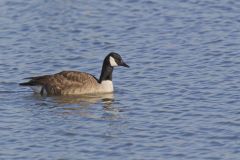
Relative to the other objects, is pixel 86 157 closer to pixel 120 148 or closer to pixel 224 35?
pixel 120 148

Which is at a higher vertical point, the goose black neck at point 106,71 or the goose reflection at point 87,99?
the goose black neck at point 106,71

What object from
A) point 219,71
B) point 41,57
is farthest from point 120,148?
point 41,57

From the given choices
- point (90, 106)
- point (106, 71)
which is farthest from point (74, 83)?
point (90, 106)

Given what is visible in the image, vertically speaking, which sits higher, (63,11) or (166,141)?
(63,11)

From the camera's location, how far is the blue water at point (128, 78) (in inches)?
671

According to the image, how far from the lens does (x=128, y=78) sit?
23000mm

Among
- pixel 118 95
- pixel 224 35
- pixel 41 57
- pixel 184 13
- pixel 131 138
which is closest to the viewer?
pixel 131 138

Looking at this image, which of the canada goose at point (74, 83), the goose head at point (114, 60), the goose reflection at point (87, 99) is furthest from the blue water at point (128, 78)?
the goose head at point (114, 60)

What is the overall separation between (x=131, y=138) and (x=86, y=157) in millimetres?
1549

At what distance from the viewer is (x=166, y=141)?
17.1 meters

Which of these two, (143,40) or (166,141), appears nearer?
(166,141)

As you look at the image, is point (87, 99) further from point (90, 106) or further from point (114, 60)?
point (114, 60)

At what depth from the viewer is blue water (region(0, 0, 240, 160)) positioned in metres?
17.0

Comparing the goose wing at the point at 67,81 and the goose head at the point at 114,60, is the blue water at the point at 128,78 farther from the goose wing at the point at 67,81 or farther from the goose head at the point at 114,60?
the goose head at the point at 114,60
